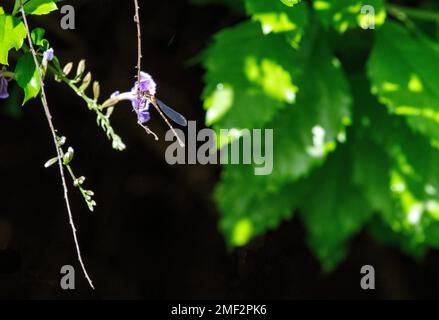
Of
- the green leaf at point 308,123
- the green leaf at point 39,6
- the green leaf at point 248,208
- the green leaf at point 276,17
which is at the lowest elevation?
the green leaf at point 248,208

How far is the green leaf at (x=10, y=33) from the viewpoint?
1053mm

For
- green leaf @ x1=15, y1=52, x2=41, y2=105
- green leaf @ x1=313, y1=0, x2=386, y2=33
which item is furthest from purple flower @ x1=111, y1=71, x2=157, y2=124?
green leaf @ x1=313, y1=0, x2=386, y2=33

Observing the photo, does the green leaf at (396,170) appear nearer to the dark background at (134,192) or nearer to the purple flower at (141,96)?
the dark background at (134,192)

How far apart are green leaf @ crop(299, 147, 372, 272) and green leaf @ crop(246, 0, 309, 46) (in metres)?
0.54

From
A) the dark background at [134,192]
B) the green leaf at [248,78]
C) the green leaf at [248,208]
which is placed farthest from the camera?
the dark background at [134,192]

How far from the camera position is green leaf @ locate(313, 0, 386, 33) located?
4.68 ft

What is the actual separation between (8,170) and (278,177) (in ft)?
3.58

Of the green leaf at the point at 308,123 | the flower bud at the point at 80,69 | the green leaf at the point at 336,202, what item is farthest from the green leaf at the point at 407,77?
the flower bud at the point at 80,69

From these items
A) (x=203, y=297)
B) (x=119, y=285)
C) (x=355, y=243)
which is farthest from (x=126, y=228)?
(x=355, y=243)

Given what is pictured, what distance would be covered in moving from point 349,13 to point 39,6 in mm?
686

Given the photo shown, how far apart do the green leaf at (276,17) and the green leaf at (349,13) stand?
13cm

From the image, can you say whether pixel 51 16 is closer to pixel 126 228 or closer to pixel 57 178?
pixel 57 178

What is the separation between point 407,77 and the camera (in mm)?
1508

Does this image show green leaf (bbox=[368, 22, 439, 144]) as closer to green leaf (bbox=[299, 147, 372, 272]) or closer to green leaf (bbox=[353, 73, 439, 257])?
green leaf (bbox=[353, 73, 439, 257])
